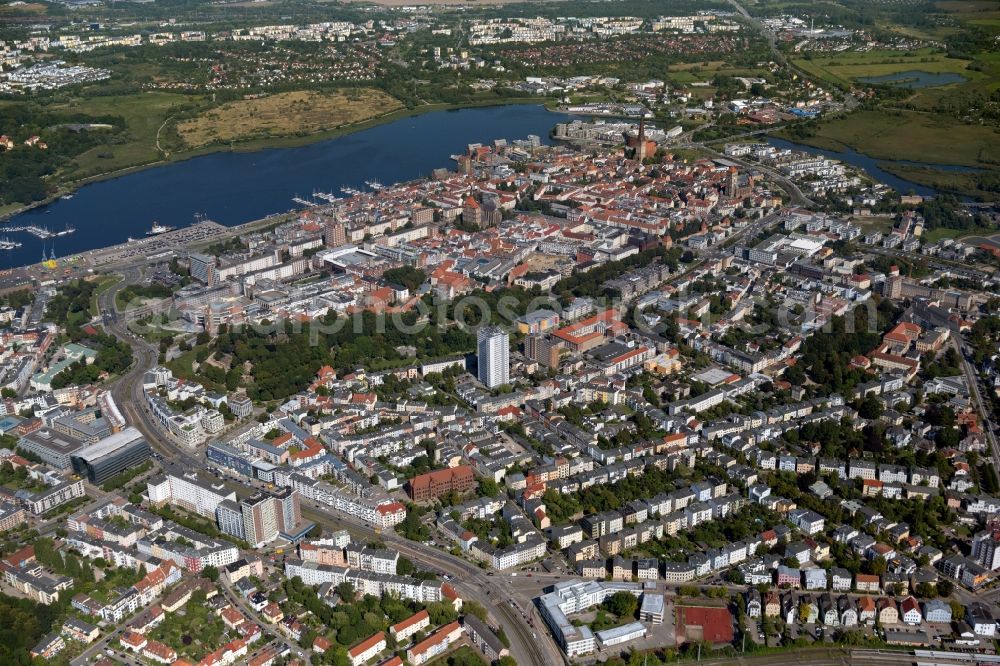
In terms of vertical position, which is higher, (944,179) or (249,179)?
(944,179)

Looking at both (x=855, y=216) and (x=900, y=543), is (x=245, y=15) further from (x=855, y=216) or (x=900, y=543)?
(x=900, y=543)

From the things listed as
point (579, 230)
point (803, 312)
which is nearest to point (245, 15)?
point (579, 230)

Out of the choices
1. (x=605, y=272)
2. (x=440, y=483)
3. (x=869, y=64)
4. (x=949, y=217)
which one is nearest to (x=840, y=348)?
(x=605, y=272)

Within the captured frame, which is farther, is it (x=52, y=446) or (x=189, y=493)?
(x=52, y=446)

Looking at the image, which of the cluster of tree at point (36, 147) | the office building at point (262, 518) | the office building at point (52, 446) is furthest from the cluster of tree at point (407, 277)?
the cluster of tree at point (36, 147)

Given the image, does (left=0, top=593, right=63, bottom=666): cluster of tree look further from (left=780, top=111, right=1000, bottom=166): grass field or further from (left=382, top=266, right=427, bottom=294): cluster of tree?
(left=780, top=111, right=1000, bottom=166): grass field

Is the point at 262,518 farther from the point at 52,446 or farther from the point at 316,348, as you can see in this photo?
the point at 316,348

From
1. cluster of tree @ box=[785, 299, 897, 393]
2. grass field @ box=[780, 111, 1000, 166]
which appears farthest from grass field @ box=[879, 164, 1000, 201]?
cluster of tree @ box=[785, 299, 897, 393]
